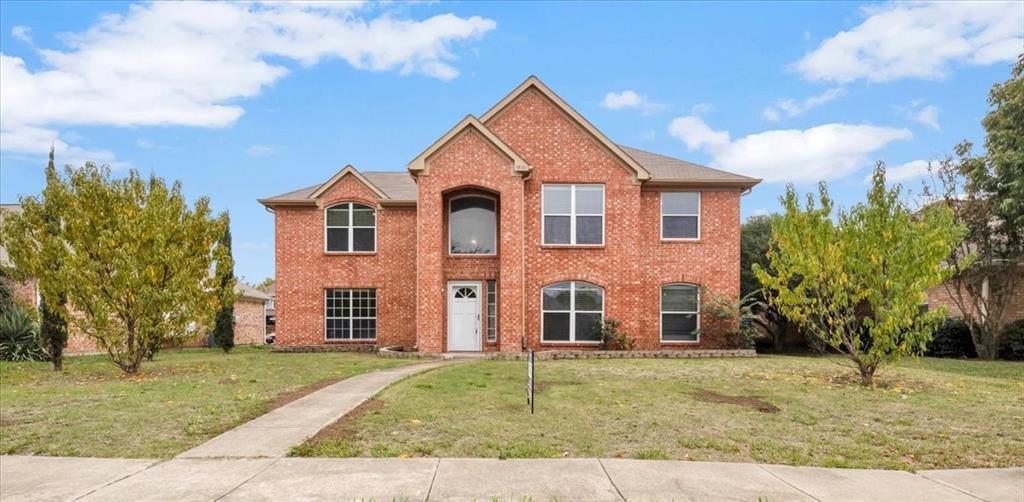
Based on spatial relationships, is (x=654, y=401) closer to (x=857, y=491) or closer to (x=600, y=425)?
(x=600, y=425)

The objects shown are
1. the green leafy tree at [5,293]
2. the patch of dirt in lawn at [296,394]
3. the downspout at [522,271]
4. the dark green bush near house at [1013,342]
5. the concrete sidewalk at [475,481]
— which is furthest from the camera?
the green leafy tree at [5,293]

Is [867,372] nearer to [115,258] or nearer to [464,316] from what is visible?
[464,316]

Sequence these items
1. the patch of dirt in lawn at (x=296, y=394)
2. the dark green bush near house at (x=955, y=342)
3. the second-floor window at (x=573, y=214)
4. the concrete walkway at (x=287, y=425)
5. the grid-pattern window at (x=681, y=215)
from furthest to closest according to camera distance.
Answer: the dark green bush near house at (x=955, y=342)
the grid-pattern window at (x=681, y=215)
the second-floor window at (x=573, y=214)
the patch of dirt in lawn at (x=296, y=394)
the concrete walkway at (x=287, y=425)

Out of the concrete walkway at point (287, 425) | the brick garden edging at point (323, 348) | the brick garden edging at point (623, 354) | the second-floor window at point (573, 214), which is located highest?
the second-floor window at point (573, 214)

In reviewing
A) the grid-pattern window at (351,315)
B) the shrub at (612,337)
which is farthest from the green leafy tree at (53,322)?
the shrub at (612,337)

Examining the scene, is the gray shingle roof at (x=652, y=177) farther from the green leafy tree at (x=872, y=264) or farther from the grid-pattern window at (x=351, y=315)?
the green leafy tree at (x=872, y=264)

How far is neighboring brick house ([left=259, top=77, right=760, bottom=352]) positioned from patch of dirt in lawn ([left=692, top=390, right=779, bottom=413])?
9565mm

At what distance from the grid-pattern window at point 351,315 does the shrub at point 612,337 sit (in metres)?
8.89

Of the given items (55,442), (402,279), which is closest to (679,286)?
(402,279)

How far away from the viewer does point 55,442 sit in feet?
24.0

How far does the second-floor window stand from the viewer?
20797 millimetres

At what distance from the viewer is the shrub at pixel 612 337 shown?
2028 centimetres

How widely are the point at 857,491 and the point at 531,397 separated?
167 inches

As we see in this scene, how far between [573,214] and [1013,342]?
16.0 m
